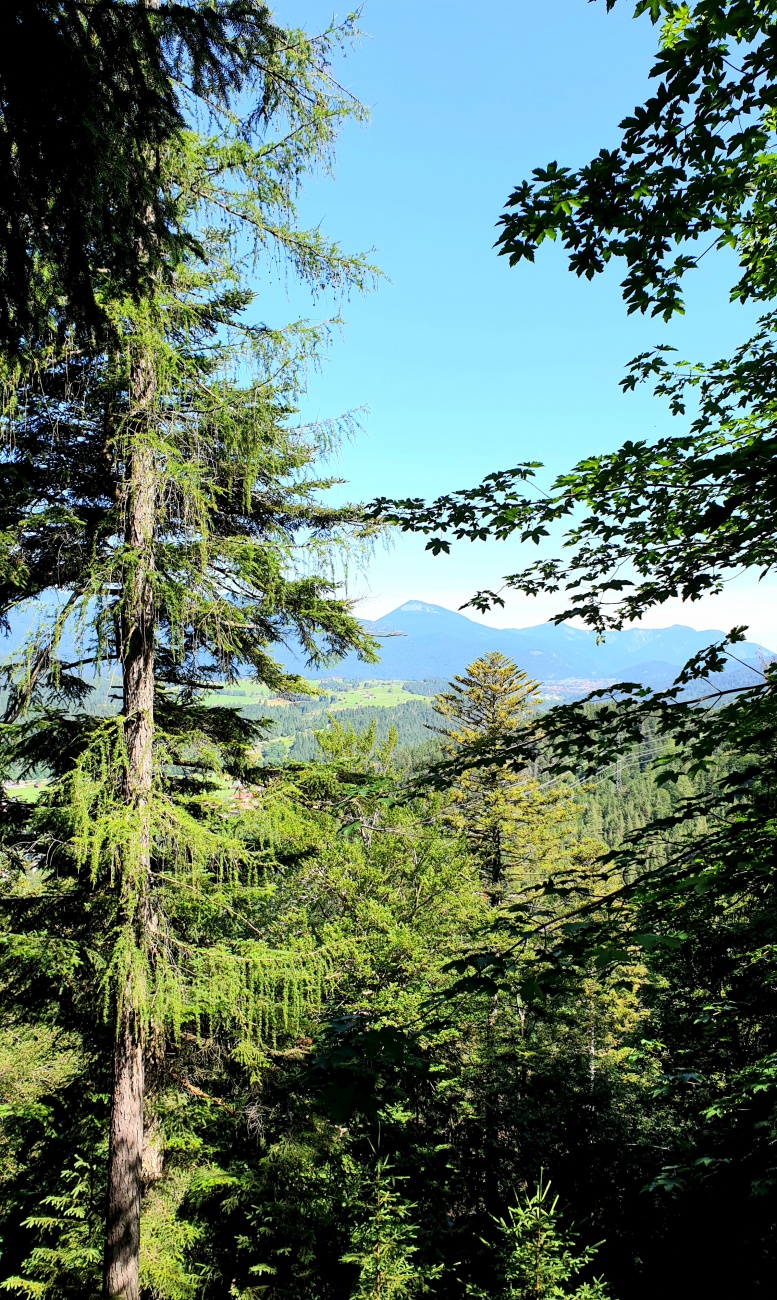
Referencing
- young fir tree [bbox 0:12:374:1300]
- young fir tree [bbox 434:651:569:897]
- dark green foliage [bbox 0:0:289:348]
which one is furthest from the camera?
young fir tree [bbox 434:651:569:897]

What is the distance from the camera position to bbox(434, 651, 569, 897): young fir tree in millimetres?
18719

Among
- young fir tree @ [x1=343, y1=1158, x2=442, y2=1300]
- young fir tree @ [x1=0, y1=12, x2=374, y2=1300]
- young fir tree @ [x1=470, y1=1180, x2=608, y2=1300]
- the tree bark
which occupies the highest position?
young fir tree @ [x1=0, y1=12, x2=374, y2=1300]

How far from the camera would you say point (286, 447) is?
A: 5570 millimetres

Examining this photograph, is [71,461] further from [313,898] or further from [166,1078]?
[313,898]

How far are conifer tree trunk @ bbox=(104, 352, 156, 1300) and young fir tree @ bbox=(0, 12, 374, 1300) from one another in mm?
18

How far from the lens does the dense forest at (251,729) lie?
2.32 metres

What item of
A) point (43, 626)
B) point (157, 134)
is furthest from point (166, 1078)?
point (157, 134)

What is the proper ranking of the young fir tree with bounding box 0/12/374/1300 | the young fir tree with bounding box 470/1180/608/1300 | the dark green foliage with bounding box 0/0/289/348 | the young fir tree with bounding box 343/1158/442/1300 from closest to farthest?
the dark green foliage with bounding box 0/0/289/348
the young fir tree with bounding box 0/12/374/1300
the young fir tree with bounding box 470/1180/608/1300
the young fir tree with bounding box 343/1158/442/1300

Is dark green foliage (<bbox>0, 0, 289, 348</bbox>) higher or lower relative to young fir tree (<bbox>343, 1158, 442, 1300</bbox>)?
higher

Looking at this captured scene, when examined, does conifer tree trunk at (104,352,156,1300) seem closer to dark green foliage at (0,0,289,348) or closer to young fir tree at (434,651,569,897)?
dark green foliage at (0,0,289,348)

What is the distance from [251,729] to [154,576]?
2371mm

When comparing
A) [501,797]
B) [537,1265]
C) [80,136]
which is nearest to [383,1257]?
[537,1265]

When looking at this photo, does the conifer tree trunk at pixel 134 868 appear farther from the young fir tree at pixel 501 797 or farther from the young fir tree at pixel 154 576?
the young fir tree at pixel 501 797

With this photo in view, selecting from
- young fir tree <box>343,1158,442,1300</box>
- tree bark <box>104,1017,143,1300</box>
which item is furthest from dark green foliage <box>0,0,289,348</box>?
young fir tree <box>343,1158,442,1300</box>
